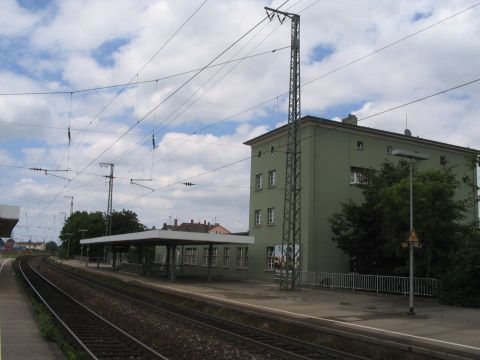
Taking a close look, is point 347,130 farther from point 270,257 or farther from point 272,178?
point 270,257

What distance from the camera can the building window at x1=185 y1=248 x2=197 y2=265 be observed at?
52.9m

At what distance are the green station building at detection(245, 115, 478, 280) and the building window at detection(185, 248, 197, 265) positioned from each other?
13.3m

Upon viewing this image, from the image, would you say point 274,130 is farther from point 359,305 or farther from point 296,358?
point 296,358

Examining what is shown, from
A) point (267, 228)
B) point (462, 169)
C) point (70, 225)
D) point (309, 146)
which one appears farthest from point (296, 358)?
point (70, 225)

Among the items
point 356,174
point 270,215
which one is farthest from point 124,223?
point 356,174

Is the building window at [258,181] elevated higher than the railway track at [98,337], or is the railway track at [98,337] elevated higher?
the building window at [258,181]

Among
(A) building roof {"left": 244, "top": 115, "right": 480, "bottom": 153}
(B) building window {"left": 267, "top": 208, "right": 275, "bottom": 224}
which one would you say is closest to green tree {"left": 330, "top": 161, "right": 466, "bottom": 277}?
(A) building roof {"left": 244, "top": 115, "right": 480, "bottom": 153}

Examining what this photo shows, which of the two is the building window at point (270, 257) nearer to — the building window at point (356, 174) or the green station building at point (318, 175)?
the green station building at point (318, 175)

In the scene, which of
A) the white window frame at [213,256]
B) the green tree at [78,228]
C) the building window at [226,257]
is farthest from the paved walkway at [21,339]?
the green tree at [78,228]

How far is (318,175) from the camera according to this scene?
35.0 m

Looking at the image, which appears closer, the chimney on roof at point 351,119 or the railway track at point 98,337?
the railway track at point 98,337

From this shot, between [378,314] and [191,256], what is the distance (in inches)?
1458

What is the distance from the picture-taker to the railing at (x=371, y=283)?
76.2 feet

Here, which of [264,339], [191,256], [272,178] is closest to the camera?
[264,339]
